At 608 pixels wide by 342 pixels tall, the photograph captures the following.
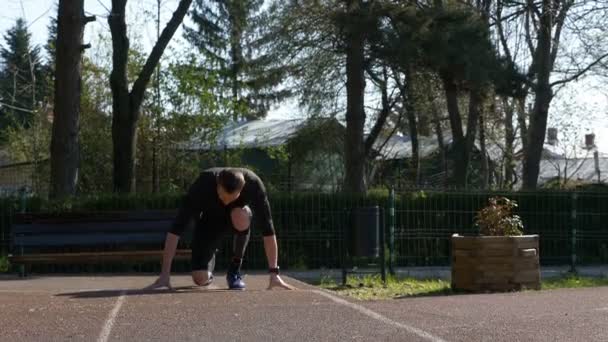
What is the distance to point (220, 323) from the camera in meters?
7.67

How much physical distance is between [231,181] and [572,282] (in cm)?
674

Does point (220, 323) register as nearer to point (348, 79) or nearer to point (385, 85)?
point (348, 79)

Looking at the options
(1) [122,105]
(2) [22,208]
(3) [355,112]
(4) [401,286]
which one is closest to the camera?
(4) [401,286]

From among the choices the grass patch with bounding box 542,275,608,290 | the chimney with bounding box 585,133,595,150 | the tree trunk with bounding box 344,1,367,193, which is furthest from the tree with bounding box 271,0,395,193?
the chimney with bounding box 585,133,595,150

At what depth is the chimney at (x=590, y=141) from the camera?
42.1 m

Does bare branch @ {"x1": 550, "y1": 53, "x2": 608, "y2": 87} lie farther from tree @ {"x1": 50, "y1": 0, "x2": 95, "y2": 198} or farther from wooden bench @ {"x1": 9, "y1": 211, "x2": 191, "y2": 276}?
wooden bench @ {"x1": 9, "y1": 211, "x2": 191, "y2": 276}

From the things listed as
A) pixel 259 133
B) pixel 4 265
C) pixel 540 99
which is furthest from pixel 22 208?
pixel 259 133

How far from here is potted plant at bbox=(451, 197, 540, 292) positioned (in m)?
11.3

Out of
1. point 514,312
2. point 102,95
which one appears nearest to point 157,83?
point 102,95

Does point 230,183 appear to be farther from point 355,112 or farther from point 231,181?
point 355,112

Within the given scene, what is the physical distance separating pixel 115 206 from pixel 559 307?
8.84 meters

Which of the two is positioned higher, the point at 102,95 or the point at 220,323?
the point at 102,95

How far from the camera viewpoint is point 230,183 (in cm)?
896

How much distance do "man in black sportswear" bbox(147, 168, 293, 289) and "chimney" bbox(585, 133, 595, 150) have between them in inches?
1366
